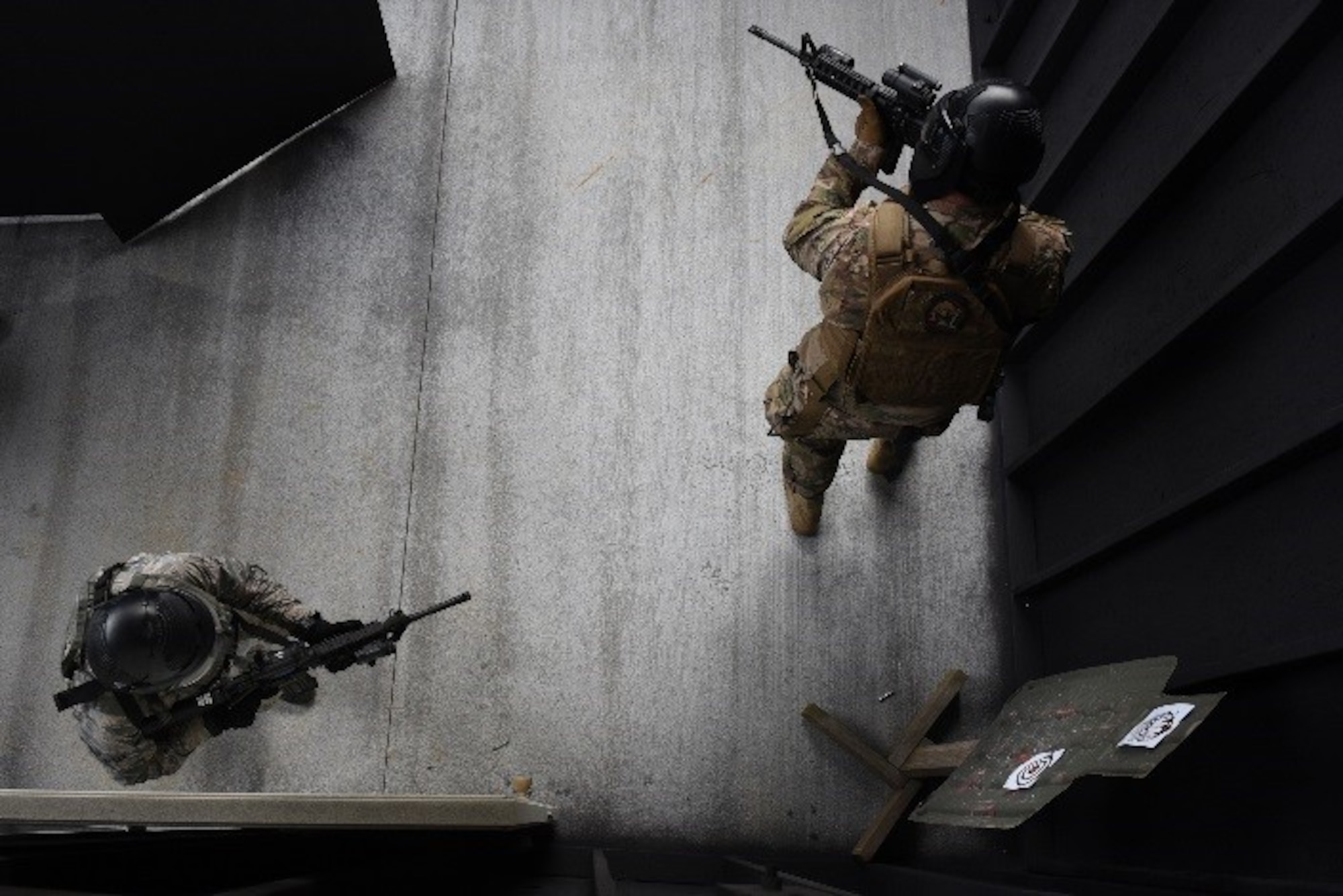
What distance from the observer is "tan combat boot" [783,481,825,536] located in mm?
3578

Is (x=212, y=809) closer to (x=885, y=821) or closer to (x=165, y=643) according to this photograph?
(x=165, y=643)

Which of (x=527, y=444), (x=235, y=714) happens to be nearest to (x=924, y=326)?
(x=527, y=444)

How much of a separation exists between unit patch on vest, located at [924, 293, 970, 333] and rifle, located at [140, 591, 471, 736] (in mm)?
1548

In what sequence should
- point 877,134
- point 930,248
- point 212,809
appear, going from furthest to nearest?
1. point 877,134
2. point 930,248
3. point 212,809

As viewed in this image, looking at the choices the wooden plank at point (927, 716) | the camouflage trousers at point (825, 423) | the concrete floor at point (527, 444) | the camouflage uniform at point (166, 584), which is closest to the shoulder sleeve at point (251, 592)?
the camouflage uniform at point (166, 584)

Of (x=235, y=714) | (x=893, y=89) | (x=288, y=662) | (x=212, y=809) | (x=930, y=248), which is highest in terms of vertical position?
(x=893, y=89)

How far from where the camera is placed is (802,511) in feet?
11.9

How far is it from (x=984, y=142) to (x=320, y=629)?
2.11 metres

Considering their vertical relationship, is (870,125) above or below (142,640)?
above

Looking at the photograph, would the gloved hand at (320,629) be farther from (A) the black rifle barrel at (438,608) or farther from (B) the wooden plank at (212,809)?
(B) the wooden plank at (212,809)

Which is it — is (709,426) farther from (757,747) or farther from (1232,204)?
(1232,204)

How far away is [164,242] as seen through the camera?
13.6 ft

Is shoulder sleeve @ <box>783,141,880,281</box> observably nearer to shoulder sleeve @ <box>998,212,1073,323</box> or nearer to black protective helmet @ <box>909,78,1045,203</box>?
black protective helmet @ <box>909,78,1045,203</box>

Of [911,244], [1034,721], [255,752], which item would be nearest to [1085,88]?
[911,244]
